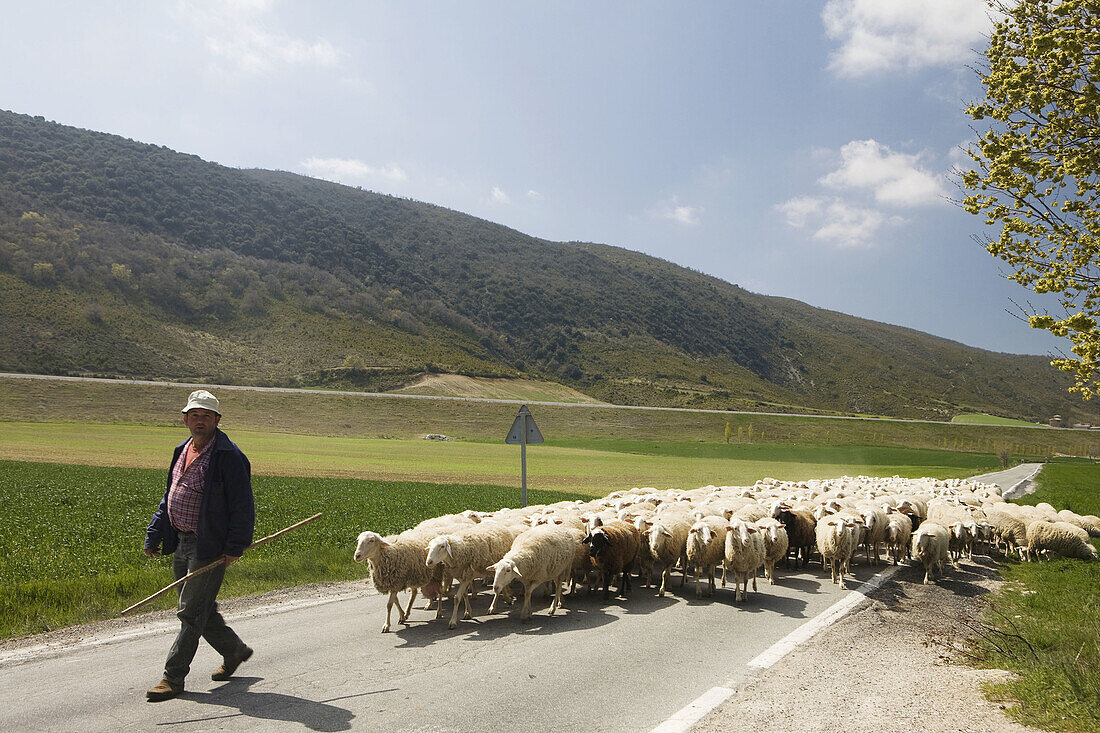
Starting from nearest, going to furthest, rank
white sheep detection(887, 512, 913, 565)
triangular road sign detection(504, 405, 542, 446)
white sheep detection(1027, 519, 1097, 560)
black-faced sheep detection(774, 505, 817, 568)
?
1. black-faced sheep detection(774, 505, 817, 568)
2. white sheep detection(887, 512, 913, 565)
3. white sheep detection(1027, 519, 1097, 560)
4. triangular road sign detection(504, 405, 542, 446)

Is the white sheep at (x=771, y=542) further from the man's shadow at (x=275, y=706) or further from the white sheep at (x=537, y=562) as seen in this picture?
the man's shadow at (x=275, y=706)

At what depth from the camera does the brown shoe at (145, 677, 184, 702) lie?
559 centimetres

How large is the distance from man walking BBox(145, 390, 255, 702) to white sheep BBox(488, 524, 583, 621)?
3454 mm

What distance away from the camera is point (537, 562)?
360 inches

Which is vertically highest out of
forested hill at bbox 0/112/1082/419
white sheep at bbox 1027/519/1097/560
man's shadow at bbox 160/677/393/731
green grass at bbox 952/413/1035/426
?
forested hill at bbox 0/112/1082/419

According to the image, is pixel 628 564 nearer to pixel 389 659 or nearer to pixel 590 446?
pixel 389 659

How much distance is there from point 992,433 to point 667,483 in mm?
91719

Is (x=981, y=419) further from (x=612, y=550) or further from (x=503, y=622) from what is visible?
(x=503, y=622)

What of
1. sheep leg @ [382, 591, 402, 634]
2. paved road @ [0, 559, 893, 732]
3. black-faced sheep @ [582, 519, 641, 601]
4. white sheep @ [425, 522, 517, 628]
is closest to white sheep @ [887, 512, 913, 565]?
paved road @ [0, 559, 893, 732]

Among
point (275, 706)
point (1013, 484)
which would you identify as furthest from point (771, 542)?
point (1013, 484)

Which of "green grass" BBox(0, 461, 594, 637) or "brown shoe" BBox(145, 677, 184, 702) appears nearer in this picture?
"brown shoe" BBox(145, 677, 184, 702)

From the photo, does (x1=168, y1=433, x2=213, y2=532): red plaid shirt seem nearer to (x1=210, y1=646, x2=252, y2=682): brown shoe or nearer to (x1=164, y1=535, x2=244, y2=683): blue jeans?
(x1=164, y1=535, x2=244, y2=683): blue jeans

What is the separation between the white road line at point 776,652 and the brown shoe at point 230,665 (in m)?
4.00

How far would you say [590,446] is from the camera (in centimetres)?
6800
